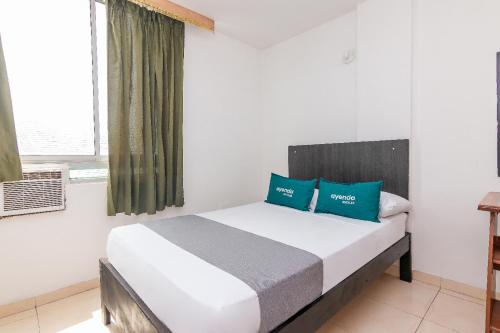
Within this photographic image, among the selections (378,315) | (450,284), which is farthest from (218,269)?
(450,284)

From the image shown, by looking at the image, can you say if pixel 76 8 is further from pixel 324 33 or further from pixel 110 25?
pixel 324 33

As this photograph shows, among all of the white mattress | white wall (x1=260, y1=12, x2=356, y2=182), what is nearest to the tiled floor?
the white mattress

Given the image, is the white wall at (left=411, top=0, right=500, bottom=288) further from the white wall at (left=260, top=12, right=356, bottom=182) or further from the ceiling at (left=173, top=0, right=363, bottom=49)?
the ceiling at (left=173, top=0, right=363, bottom=49)

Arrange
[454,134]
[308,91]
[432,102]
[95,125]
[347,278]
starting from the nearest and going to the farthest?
[347,278] → [454,134] → [432,102] → [95,125] → [308,91]

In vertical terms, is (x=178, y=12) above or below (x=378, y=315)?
above

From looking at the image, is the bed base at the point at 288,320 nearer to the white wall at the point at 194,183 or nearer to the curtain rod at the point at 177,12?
the white wall at the point at 194,183

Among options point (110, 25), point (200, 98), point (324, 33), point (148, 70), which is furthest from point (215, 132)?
point (324, 33)

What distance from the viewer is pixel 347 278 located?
150cm

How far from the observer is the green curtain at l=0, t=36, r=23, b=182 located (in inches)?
69.8

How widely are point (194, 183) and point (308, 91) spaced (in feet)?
5.66

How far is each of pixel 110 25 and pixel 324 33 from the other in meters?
2.17

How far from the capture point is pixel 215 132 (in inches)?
124

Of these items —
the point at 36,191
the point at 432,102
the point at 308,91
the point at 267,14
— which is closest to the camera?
the point at 36,191

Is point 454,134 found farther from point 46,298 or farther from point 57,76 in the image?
point 46,298
